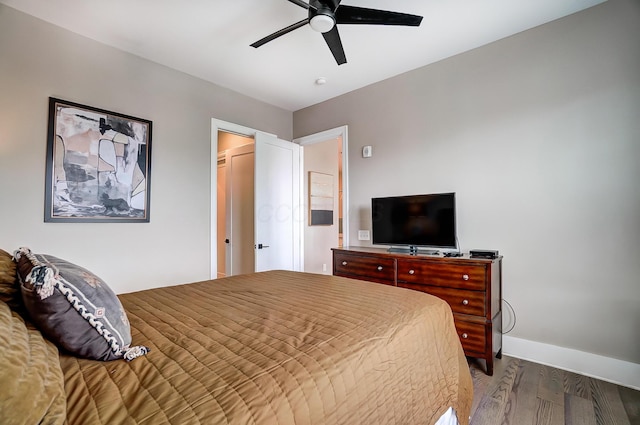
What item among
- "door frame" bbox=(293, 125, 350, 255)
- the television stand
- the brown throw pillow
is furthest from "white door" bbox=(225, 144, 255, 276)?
the brown throw pillow

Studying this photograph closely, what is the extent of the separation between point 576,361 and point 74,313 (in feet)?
10.5

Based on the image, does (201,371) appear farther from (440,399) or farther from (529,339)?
(529,339)

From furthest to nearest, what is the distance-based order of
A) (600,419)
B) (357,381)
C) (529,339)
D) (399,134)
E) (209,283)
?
(399,134), (529,339), (209,283), (600,419), (357,381)

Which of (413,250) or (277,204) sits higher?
(277,204)

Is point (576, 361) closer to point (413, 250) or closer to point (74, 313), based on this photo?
point (413, 250)

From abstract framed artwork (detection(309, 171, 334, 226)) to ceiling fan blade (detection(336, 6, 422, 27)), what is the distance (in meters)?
3.02

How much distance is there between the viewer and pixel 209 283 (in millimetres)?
1991

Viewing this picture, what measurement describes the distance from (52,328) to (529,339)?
3.15 metres

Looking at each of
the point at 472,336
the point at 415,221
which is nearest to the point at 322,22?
the point at 415,221

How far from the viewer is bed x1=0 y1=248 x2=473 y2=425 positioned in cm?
67

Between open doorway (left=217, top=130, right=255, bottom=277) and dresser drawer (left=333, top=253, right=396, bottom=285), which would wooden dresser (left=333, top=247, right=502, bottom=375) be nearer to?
dresser drawer (left=333, top=253, right=396, bottom=285)

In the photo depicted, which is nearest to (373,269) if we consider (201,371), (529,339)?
(529,339)

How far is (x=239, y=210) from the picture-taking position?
13.8ft

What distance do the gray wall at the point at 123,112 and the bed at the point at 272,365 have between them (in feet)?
4.32
